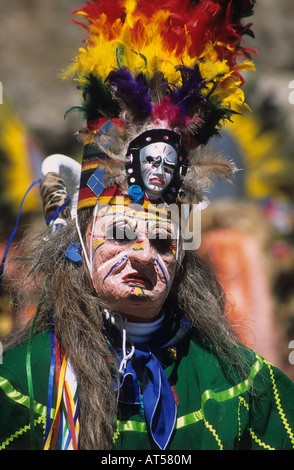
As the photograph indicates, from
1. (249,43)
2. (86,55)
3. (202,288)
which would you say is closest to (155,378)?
(202,288)

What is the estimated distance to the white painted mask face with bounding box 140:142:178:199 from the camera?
230 cm

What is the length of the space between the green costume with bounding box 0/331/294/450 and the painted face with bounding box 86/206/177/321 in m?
0.31

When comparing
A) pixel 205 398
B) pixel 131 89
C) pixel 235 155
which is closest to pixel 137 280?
pixel 205 398

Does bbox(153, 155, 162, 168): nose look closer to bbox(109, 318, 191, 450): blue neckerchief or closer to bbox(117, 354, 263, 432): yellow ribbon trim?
bbox(109, 318, 191, 450): blue neckerchief

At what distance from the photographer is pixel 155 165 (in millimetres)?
2309

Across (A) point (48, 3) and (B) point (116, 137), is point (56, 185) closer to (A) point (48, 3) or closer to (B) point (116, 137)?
(B) point (116, 137)

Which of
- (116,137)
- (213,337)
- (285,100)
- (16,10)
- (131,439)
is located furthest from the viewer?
(16,10)

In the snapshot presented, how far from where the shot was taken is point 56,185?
2684 millimetres

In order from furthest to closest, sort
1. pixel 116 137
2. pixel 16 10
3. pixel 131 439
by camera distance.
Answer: pixel 16 10
pixel 116 137
pixel 131 439

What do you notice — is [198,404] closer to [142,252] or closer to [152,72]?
[142,252]

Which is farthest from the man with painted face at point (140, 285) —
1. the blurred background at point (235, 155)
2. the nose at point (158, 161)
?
the blurred background at point (235, 155)

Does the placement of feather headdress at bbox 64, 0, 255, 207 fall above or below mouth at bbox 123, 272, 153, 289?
above

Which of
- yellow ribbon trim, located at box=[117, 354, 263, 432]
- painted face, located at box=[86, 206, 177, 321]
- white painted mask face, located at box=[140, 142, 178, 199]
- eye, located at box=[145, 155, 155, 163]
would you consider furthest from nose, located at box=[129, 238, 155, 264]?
yellow ribbon trim, located at box=[117, 354, 263, 432]

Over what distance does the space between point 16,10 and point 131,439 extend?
30.5ft
